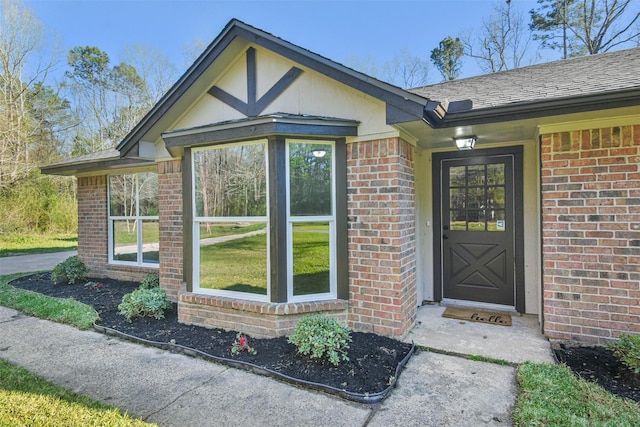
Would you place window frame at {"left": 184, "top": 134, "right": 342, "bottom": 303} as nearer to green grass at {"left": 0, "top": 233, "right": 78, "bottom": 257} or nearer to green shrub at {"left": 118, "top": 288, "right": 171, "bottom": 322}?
green shrub at {"left": 118, "top": 288, "right": 171, "bottom": 322}

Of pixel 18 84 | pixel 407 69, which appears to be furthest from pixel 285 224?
pixel 18 84

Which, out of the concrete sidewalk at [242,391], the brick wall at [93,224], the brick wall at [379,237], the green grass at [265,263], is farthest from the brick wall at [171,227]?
the brick wall at [93,224]

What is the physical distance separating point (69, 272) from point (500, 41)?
1954cm

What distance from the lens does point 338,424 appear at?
261 cm

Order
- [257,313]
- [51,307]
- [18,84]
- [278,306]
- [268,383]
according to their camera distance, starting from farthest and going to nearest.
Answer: [18,84] → [51,307] → [257,313] → [278,306] → [268,383]

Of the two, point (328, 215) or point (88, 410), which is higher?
point (328, 215)

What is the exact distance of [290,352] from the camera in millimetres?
3732

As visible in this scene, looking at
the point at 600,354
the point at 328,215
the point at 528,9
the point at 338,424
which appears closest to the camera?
the point at 338,424

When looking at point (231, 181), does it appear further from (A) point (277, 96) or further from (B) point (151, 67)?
(B) point (151, 67)

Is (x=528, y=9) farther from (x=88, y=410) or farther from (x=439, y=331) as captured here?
(x=88, y=410)

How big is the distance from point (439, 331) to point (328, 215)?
80.8 inches

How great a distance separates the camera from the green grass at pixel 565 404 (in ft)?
8.20

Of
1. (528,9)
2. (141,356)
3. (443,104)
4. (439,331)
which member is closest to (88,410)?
(141,356)

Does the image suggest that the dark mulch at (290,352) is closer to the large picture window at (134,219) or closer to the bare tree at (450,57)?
the large picture window at (134,219)
